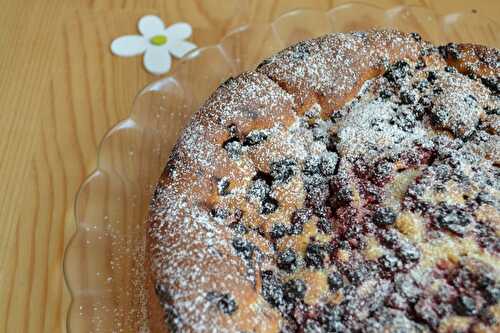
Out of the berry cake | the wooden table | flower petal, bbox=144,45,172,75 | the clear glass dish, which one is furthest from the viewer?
flower petal, bbox=144,45,172,75

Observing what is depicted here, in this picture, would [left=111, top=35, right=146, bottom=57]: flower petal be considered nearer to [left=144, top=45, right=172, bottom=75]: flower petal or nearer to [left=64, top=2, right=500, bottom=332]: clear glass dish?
[left=144, top=45, right=172, bottom=75]: flower petal

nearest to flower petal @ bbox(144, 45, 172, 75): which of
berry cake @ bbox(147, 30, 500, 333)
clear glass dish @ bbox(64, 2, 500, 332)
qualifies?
clear glass dish @ bbox(64, 2, 500, 332)

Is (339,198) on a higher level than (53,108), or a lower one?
lower

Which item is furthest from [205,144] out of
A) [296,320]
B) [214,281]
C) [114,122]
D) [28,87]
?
[28,87]

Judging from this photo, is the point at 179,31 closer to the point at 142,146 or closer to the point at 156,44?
the point at 156,44

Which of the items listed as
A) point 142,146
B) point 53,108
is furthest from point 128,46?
point 142,146

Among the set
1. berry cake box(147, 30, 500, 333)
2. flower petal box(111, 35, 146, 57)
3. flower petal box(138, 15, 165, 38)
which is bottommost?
berry cake box(147, 30, 500, 333)

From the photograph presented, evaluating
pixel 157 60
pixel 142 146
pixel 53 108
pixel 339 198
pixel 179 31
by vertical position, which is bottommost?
pixel 339 198
